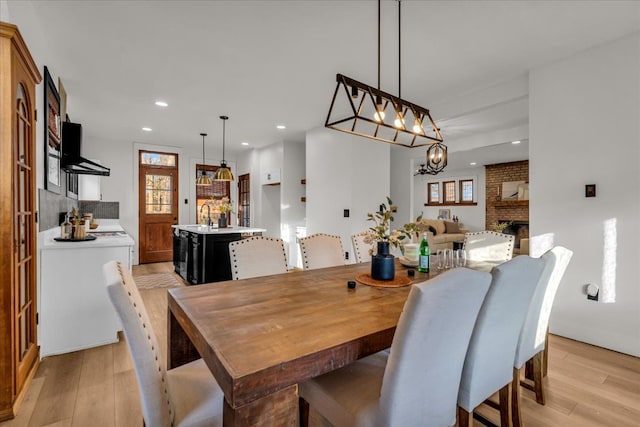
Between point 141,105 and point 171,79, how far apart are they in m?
1.17

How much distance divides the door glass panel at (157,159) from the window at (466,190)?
8693mm

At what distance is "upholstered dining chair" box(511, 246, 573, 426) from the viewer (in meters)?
1.56

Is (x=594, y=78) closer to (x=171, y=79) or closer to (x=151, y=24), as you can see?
(x=151, y=24)

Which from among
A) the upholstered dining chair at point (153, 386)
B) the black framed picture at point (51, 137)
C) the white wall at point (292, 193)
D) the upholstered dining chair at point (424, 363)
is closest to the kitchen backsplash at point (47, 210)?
the black framed picture at point (51, 137)

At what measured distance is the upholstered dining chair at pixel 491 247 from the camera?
9.41 feet

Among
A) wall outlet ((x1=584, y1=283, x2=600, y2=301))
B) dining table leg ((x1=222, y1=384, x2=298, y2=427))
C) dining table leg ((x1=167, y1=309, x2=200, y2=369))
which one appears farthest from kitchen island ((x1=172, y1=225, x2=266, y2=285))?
wall outlet ((x1=584, y1=283, x2=600, y2=301))

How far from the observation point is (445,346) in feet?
3.35

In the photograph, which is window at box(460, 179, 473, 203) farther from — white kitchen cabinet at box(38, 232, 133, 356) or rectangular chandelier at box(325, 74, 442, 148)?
white kitchen cabinet at box(38, 232, 133, 356)

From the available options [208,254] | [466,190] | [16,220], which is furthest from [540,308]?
[466,190]

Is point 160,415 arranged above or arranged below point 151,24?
below

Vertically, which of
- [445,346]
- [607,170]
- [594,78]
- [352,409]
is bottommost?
[352,409]

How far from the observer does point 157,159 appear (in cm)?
671

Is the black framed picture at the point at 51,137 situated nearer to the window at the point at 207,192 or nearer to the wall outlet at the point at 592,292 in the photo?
the window at the point at 207,192

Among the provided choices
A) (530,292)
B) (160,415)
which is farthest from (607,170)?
(160,415)
